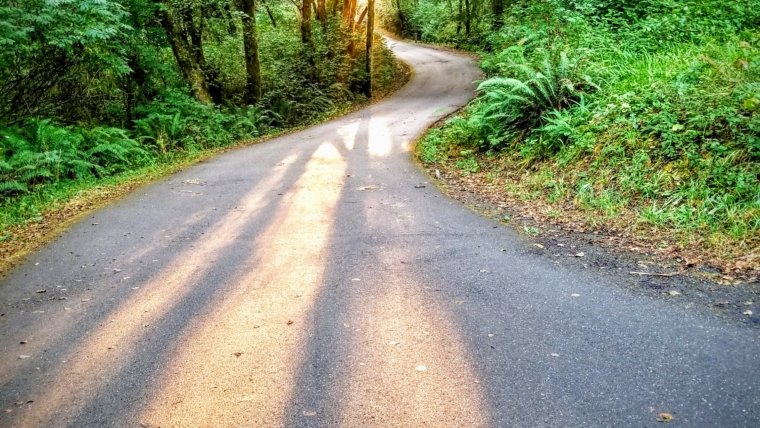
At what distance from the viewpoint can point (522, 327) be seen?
4.35m

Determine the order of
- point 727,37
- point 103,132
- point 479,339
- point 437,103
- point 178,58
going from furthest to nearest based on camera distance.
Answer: point 437,103, point 178,58, point 103,132, point 727,37, point 479,339

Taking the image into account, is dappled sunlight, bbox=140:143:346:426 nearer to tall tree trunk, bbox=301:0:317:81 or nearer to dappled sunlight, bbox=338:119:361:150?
dappled sunlight, bbox=338:119:361:150

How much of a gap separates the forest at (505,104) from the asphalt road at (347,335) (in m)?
1.89

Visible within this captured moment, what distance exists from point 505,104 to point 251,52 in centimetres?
1191

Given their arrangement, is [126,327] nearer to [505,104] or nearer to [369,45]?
[505,104]

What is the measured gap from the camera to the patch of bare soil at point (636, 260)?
4.59 m

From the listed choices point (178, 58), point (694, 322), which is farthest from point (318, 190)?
point (178, 58)

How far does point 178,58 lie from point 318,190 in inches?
423

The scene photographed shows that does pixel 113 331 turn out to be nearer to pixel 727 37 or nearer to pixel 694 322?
pixel 694 322

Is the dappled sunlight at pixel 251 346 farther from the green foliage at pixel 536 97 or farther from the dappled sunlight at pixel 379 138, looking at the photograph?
the dappled sunlight at pixel 379 138

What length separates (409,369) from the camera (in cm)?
386

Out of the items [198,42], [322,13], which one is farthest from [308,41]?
[198,42]

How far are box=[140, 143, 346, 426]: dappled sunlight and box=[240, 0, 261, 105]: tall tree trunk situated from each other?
1362cm

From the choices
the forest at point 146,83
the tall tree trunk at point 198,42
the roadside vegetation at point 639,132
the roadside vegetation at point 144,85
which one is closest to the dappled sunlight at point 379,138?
the roadside vegetation at point 639,132
